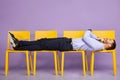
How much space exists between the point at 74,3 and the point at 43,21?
643mm

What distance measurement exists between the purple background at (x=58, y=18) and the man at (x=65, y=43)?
609 mm

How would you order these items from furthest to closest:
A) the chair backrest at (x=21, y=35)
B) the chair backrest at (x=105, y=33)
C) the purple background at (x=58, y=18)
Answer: the purple background at (x=58, y=18) < the chair backrest at (x=21, y=35) < the chair backrest at (x=105, y=33)

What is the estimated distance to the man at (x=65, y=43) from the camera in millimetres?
3887

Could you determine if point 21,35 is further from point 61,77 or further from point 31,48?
point 61,77

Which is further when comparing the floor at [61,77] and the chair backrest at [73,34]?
the chair backrest at [73,34]

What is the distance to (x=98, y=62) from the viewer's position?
4598mm

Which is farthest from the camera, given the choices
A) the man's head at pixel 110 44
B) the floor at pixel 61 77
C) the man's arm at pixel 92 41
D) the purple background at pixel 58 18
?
the purple background at pixel 58 18

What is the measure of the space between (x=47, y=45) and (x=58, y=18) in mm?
843

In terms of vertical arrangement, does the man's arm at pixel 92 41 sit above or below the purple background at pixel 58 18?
below

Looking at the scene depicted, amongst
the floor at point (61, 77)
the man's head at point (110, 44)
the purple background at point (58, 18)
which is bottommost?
the floor at point (61, 77)

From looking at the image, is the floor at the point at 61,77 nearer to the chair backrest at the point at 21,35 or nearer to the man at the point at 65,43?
the man at the point at 65,43

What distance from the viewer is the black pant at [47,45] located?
3941 mm

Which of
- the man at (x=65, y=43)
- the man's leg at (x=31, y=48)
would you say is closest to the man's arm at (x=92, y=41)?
the man at (x=65, y=43)

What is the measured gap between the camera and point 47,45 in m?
3.95
